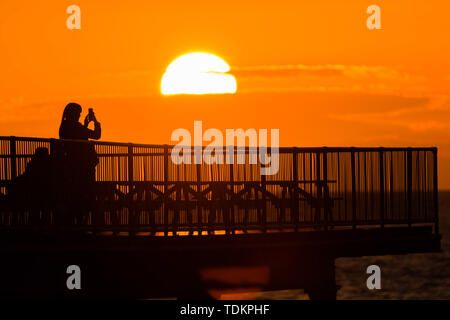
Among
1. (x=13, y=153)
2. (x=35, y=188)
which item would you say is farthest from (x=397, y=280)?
(x=13, y=153)

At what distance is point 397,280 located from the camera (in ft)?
339

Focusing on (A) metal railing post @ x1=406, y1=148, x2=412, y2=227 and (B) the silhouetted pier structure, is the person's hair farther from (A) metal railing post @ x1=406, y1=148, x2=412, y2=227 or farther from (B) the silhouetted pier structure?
(A) metal railing post @ x1=406, y1=148, x2=412, y2=227

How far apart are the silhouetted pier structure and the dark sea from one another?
5831cm

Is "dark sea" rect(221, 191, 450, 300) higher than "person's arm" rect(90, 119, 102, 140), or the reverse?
"person's arm" rect(90, 119, 102, 140)

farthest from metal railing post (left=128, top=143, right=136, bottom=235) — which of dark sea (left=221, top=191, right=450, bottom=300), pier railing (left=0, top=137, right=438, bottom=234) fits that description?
dark sea (left=221, top=191, right=450, bottom=300)

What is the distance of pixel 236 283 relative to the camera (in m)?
22.2

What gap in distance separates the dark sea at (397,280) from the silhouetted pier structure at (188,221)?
58311mm

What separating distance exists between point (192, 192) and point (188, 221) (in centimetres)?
61

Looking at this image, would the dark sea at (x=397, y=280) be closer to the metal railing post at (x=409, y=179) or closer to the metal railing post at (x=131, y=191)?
the metal railing post at (x=409, y=179)

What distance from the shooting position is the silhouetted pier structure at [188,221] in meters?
20.2

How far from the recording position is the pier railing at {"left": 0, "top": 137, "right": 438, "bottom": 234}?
802 inches

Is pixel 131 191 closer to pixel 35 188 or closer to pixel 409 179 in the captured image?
pixel 35 188
